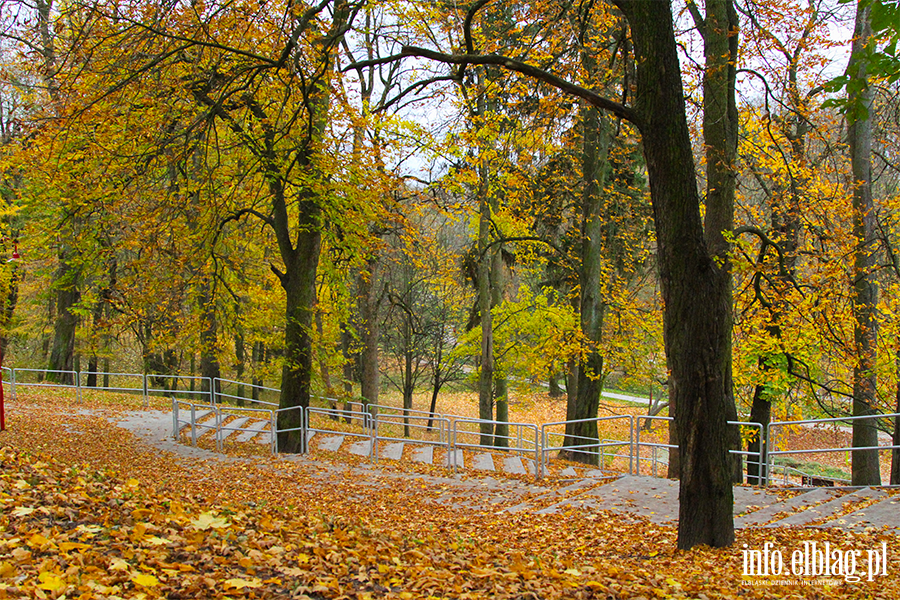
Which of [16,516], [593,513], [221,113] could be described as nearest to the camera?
[16,516]

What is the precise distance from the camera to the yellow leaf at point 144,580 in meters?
3.03

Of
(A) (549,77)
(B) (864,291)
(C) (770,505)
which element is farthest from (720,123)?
(B) (864,291)

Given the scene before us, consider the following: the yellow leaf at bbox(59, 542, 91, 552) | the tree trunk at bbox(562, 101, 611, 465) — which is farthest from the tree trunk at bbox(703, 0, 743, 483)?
the yellow leaf at bbox(59, 542, 91, 552)

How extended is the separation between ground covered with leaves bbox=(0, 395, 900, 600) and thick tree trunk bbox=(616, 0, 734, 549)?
3.06ft

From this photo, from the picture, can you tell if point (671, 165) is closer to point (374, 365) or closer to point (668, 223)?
point (668, 223)

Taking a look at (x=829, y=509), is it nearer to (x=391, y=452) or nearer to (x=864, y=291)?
(x=864, y=291)

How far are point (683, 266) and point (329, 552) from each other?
12.1 ft

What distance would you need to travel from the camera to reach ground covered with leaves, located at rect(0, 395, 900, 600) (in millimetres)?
3309

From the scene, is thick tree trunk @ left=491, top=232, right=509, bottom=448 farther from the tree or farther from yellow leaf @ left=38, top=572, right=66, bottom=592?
yellow leaf @ left=38, top=572, right=66, bottom=592

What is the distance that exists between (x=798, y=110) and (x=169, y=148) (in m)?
8.36

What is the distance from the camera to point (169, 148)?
8.19 m

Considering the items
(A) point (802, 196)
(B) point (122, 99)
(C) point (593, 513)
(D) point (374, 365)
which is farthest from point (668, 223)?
(D) point (374, 365)

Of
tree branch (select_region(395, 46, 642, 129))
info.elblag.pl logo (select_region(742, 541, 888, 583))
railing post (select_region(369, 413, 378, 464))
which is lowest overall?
railing post (select_region(369, 413, 378, 464))

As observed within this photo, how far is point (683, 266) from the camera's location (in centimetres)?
536
